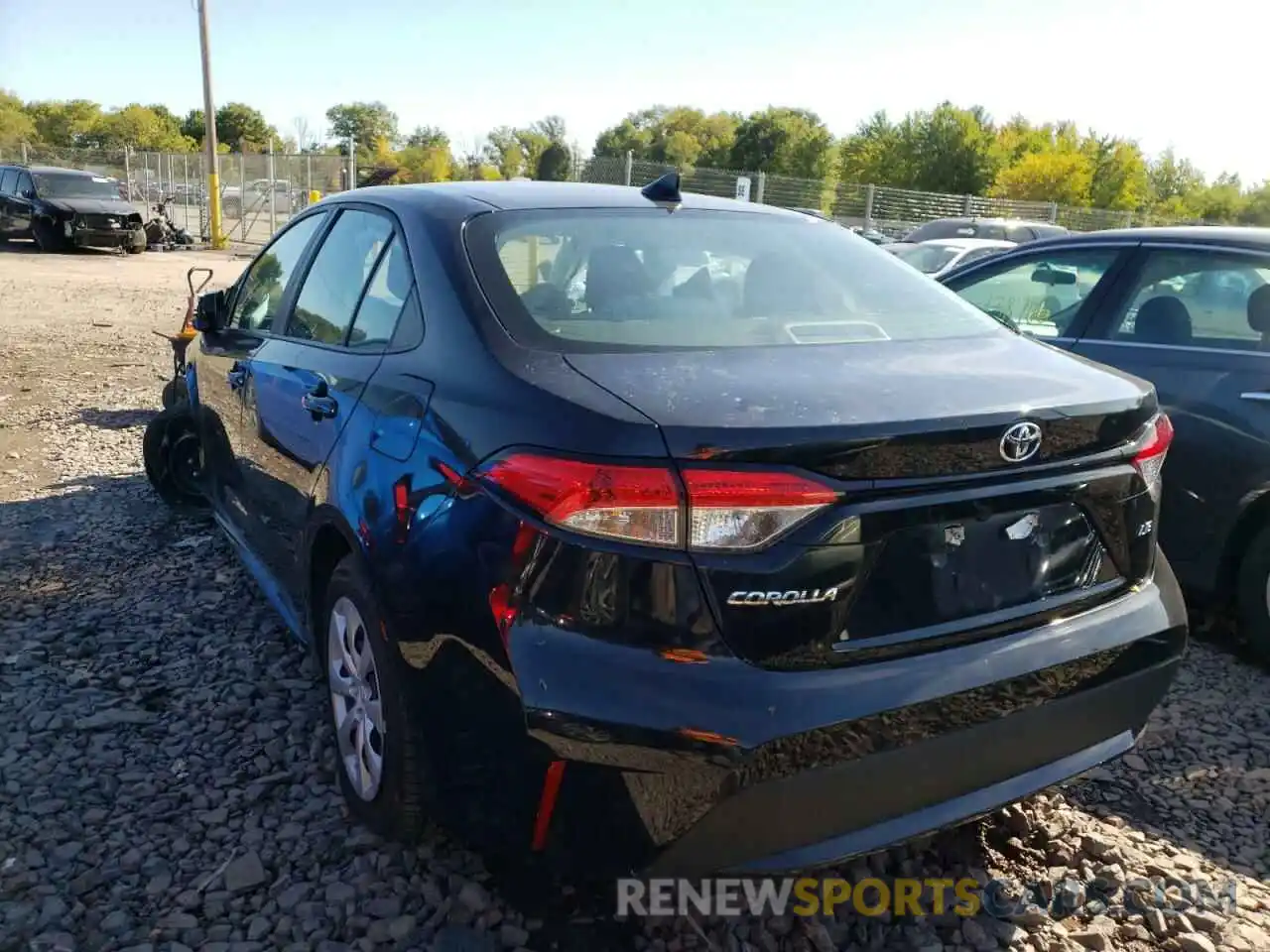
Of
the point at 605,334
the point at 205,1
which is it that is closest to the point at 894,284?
the point at 605,334

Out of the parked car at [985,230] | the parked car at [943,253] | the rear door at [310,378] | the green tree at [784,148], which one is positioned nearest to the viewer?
the rear door at [310,378]

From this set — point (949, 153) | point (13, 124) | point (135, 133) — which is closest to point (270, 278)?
point (949, 153)

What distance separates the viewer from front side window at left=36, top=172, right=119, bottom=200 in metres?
21.4

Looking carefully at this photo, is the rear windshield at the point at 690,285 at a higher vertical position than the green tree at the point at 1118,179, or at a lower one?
A: lower

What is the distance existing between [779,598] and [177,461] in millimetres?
4306

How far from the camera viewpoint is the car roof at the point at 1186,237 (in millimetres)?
4121

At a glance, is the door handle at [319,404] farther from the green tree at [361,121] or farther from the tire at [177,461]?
the green tree at [361,121]

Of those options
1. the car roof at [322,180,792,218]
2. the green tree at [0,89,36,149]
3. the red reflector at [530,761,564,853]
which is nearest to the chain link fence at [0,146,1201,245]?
the car roof at [322,180,792,218]

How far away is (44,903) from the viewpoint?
246 cm

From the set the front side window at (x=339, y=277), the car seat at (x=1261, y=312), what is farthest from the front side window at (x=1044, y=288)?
the front side window at (x=339, y=277)

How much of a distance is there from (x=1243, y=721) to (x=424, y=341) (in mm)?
3046

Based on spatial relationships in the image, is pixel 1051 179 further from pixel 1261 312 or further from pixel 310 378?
pixel 310 378

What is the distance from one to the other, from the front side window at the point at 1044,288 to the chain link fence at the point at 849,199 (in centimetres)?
2054

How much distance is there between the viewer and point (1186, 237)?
4.32 m
